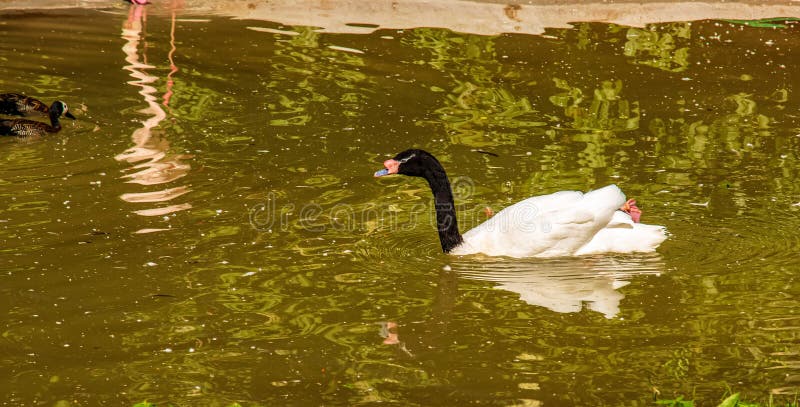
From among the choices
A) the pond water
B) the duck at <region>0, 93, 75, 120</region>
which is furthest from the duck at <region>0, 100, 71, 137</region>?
the duck at <region>0, 93, 75, 120</region>

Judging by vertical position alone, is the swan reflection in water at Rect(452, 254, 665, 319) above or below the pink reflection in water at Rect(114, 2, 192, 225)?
below

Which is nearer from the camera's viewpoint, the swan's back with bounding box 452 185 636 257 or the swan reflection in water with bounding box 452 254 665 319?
the swan reflection in water with bounding box 452 254 665 319

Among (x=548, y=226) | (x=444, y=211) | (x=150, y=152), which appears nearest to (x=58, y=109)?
(x=150, y=152)

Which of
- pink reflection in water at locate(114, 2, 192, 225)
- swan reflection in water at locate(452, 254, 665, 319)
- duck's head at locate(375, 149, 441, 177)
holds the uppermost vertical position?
duck's head at locate(375, 149, 441, 177)

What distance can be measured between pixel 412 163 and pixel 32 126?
4.52 m

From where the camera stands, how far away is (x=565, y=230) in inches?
346

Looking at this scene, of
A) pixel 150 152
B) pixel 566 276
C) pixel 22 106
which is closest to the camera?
pixel 566 276

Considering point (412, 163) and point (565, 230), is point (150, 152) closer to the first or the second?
point (412, 163)

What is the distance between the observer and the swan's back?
8.77 meters

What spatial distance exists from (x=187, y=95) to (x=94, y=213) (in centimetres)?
397

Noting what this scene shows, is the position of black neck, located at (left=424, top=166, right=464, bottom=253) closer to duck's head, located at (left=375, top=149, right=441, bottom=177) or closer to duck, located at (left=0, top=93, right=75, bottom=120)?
duck's head, located at (left=375, top=149, right=441, bottom=177)

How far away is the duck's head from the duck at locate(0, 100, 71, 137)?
13.9 ft

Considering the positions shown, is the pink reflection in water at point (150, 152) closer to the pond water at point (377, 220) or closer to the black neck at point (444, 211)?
the pond water at point (377, 220)

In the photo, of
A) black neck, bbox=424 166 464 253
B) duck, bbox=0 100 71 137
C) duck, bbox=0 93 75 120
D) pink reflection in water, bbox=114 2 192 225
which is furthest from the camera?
duck, bbox=0 93 75 120
